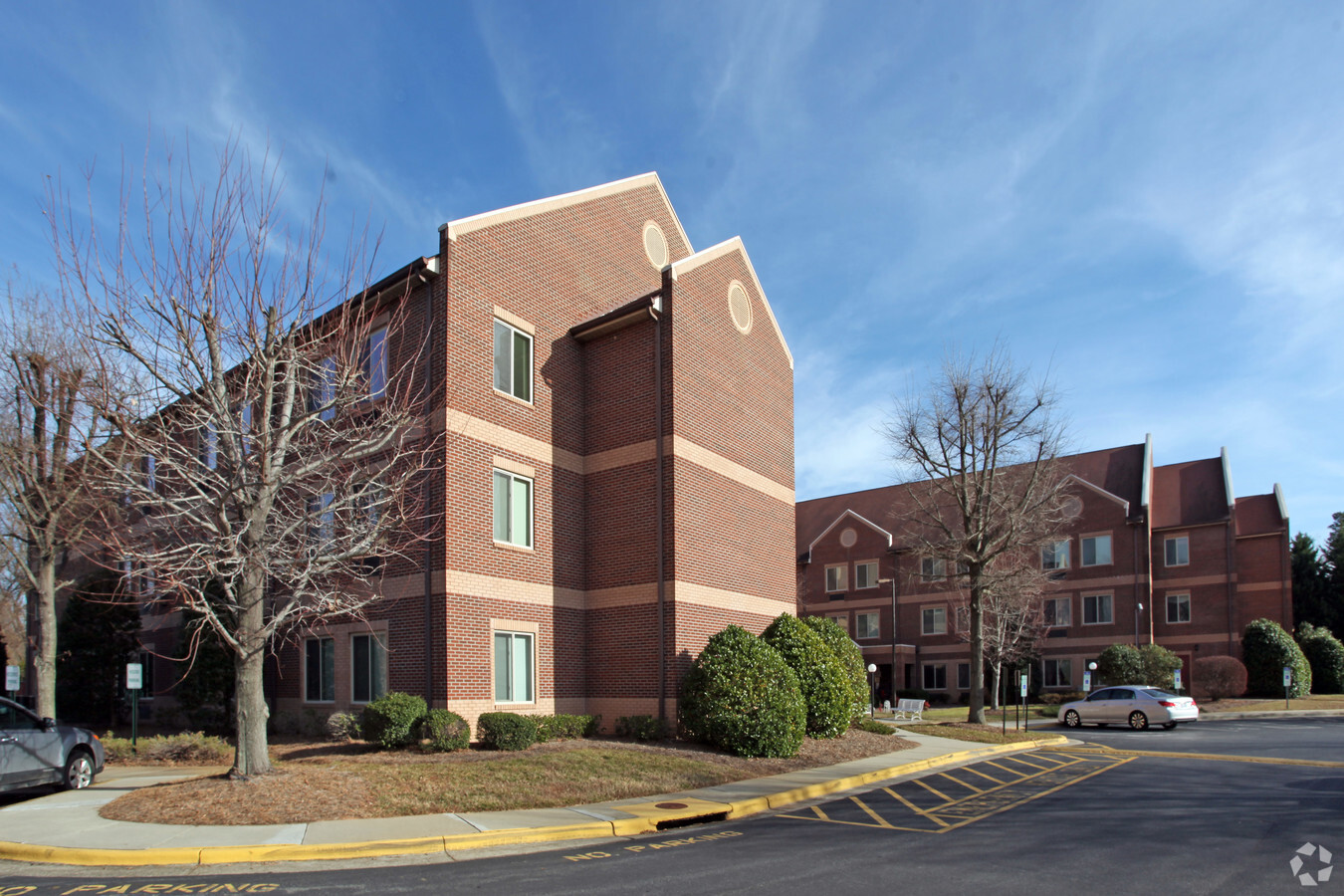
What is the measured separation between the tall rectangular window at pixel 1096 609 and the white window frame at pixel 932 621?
7.15 m

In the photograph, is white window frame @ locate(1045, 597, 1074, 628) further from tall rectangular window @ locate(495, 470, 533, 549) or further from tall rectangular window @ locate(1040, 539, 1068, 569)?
tall rectangular window @ locate(495, 470, 533, 549)

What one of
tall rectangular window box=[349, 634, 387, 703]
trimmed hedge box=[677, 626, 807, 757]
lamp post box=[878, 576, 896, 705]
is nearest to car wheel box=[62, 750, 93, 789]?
tall rectangular window box=[349, 634, 387, 703]

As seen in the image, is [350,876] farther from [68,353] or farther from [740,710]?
[68,353]

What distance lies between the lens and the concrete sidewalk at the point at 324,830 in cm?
949

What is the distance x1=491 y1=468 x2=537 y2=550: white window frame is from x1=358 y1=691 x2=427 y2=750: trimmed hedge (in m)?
3.72

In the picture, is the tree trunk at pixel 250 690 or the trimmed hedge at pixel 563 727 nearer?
the tree trunk at pixel 250 690

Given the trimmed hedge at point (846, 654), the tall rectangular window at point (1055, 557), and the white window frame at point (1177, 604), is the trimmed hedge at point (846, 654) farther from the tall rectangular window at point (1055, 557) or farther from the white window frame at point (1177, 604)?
the white window frame at point (1177, 604)

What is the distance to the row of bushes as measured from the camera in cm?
1742

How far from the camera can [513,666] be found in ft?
62.1

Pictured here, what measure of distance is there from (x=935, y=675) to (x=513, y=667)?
37332 millimetres

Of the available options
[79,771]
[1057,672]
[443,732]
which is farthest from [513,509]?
[1057,672]

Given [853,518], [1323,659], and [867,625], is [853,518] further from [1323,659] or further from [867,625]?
[1323,659]

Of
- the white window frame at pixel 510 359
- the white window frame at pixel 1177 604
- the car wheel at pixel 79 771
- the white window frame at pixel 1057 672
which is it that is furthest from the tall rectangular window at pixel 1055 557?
the car wheel at pixel 79 771

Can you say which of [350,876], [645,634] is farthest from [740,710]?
[350,876]
